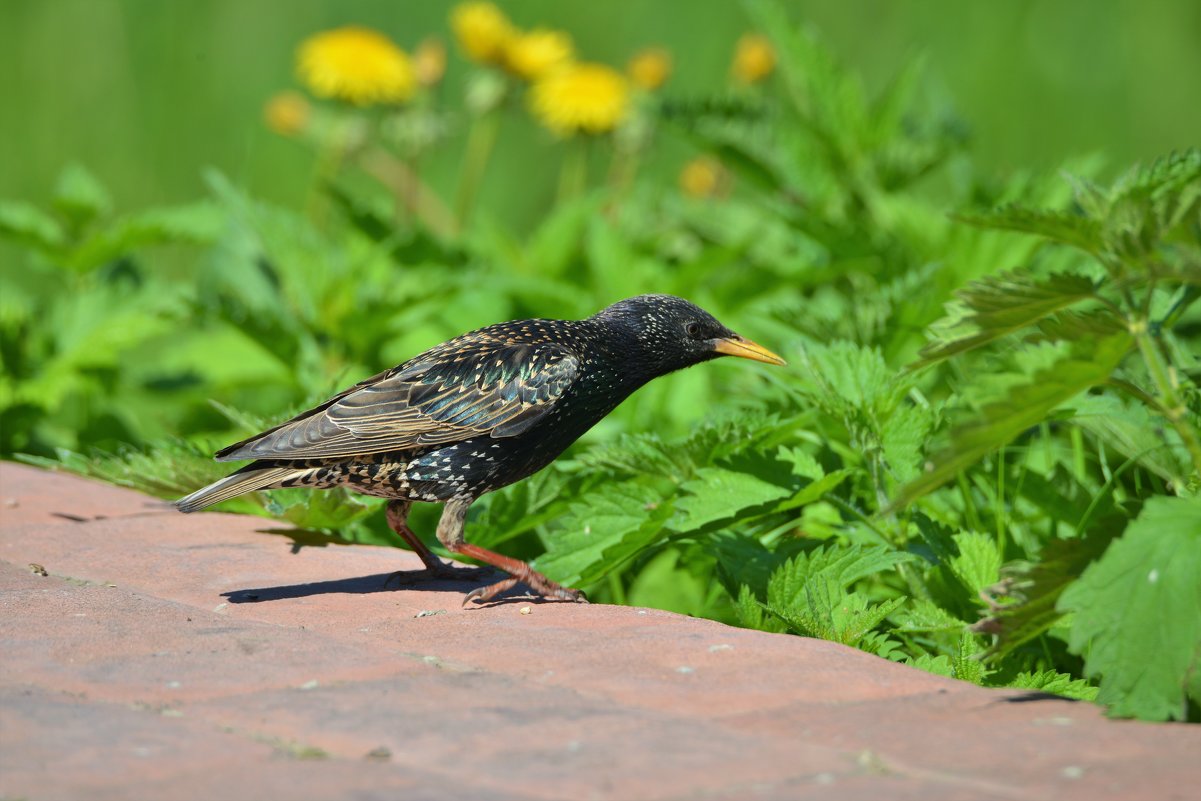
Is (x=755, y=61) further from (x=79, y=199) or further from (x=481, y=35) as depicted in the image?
(x=79, y=199)

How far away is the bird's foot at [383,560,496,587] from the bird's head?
865mm

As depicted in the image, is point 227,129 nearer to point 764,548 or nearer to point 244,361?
point 244,361

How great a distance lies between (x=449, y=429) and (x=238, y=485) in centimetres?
62

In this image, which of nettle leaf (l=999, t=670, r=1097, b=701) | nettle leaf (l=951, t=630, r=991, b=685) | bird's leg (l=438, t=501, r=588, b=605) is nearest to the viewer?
nettle leaf (l=999, t=670, r=1097, b=701)

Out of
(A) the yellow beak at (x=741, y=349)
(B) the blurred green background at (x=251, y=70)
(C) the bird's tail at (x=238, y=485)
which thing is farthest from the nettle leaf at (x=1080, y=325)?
(B) the blurred green background at (x=251, y=70)

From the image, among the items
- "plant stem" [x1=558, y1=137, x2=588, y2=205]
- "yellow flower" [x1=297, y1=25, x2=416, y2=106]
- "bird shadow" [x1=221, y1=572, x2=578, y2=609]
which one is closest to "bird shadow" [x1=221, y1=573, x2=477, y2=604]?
"bird shadow" [x1=221, y1=572, x2=578, y2=609]

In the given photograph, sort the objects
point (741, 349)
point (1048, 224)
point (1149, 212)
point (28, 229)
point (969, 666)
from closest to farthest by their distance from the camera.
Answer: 1. point (1149, 212)
2. point (1048, 224)
3. point (969, 666)
4. point (741, 349)
5. point (28, 229)

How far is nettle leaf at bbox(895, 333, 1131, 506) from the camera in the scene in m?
2.61

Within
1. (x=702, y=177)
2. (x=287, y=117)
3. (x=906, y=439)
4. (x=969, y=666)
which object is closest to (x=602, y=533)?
(x=906, y=439)

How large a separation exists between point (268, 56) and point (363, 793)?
8286 millimetres

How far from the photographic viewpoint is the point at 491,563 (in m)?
4.05

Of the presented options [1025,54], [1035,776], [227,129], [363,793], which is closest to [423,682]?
[363,793]

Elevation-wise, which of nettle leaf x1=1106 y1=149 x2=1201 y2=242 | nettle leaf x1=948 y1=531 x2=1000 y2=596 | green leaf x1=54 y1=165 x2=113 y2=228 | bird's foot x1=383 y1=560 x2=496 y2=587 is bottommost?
bird's foot x1=383 y1=560 x2=496 y2=587

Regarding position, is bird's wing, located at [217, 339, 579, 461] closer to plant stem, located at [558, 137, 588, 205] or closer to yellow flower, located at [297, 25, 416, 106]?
yellow flower, located at [297, 25, 416, 106]
